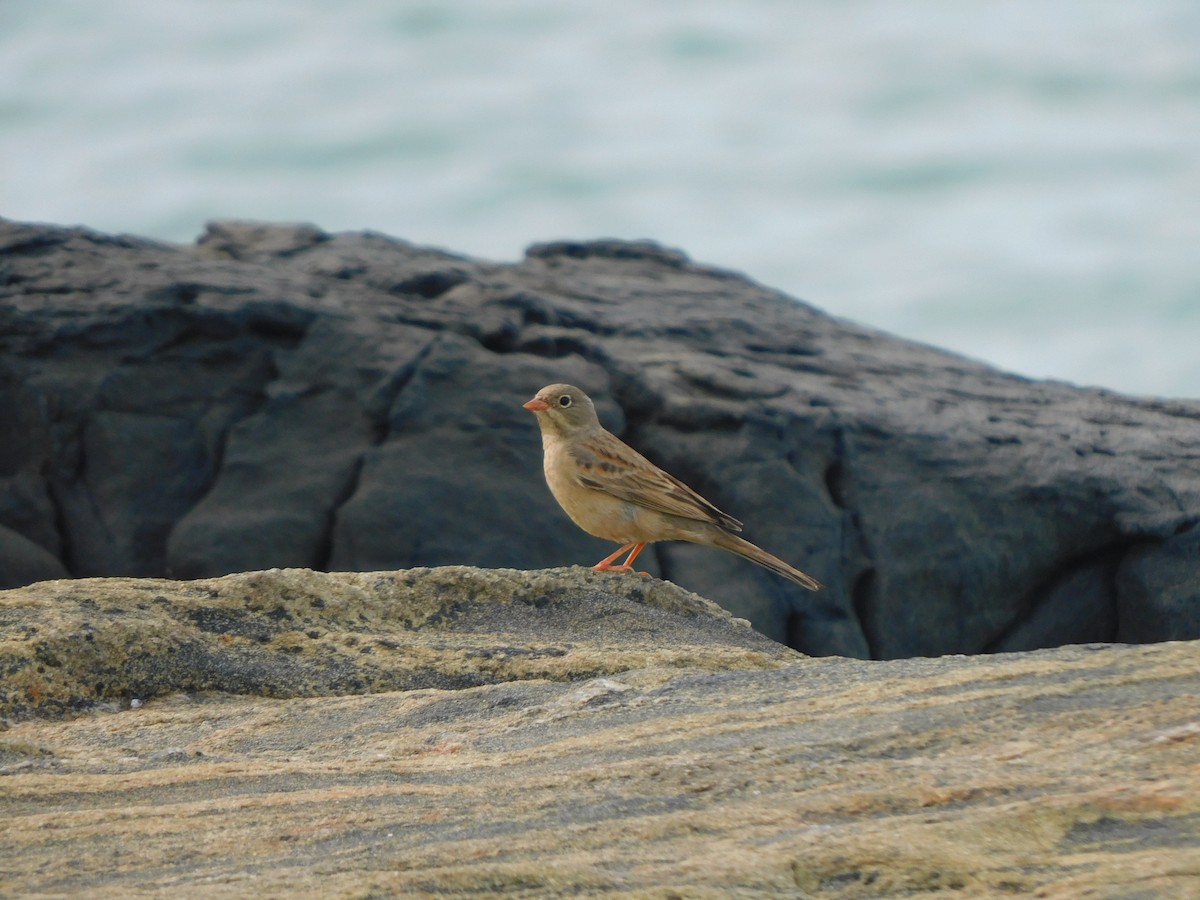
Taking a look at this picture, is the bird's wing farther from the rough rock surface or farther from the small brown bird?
the rough rock surface

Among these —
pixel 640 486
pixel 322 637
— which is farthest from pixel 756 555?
pixel 322 637

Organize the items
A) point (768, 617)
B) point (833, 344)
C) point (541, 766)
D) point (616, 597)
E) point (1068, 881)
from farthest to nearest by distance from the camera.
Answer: point (833, 344) < point (768, 617) < point (616, 597) < point (541, 766) < point (1068, 881)

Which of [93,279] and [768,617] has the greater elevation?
[93,279]

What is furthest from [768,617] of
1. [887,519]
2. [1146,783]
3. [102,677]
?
[1146,783]

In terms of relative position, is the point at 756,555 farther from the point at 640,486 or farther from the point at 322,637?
the point at 322,637

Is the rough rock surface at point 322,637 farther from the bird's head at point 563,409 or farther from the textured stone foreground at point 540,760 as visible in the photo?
the bird's head at point 563,409

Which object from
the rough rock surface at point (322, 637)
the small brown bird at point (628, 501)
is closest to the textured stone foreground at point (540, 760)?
the rough rock surface at point (322, 637)

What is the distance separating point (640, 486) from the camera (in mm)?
8641

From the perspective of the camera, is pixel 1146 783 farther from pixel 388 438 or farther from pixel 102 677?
pixel 388 438

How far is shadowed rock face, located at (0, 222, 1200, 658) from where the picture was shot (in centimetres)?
1157

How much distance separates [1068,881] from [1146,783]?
50 centimetres

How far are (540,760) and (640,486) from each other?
4.25 meters

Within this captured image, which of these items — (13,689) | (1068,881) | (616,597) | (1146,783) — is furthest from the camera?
(616,597)

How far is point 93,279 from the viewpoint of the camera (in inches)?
484
